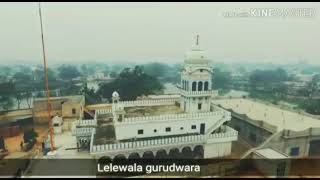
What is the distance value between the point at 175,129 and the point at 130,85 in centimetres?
451

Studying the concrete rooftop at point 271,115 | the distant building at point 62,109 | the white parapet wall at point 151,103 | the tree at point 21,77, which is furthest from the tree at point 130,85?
the concrete rooftop at point 271,115

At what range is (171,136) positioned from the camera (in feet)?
21.4

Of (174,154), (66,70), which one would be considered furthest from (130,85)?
(174,154)

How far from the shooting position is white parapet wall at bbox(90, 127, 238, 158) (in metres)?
5.69

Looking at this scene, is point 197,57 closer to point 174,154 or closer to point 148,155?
point 174,154

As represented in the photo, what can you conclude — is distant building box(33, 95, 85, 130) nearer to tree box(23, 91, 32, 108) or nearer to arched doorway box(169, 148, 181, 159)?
tree box(23, 91, 32, 108)

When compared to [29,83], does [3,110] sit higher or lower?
lower

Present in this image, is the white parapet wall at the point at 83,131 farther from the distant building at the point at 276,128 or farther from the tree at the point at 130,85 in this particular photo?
the distant building at the point at 276,128

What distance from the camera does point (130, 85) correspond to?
10.6m

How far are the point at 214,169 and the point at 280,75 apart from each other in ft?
18.5

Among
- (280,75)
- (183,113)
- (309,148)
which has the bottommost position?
(309,148)

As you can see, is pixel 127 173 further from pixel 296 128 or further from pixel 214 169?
pixel 296 128

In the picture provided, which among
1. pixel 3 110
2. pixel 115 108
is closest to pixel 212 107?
pixel 115 108

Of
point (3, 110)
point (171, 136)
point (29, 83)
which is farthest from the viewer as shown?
point (29, 83)
